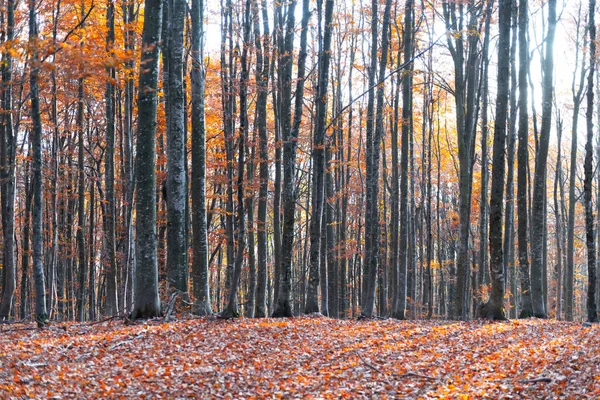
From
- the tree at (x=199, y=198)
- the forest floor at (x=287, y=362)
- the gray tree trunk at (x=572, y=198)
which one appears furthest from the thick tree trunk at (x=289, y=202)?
the gray tree trunk at (x=572, y=198)

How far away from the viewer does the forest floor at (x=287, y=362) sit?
7.23 m

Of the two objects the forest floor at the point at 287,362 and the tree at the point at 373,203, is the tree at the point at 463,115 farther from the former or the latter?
the forest floor at the point at 287,362

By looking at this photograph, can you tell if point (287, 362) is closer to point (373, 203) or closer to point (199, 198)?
point (199, 198)

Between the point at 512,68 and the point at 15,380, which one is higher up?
the point at 512,68

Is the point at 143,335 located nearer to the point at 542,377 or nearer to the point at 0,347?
the point at 0,347

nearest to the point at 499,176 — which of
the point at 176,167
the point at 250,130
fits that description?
the point at 176,167

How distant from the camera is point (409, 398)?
721cm

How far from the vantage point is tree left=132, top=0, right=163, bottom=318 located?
11625 mm

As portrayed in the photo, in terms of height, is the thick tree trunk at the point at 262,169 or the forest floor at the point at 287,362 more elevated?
the thick tree trunk at the point at 262,169

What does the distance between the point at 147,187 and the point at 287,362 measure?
493cm

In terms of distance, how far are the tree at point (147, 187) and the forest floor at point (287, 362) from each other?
697mm

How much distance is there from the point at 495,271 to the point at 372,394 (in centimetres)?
748

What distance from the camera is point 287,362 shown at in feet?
30.8

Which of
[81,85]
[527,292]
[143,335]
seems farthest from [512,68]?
[143,335]
